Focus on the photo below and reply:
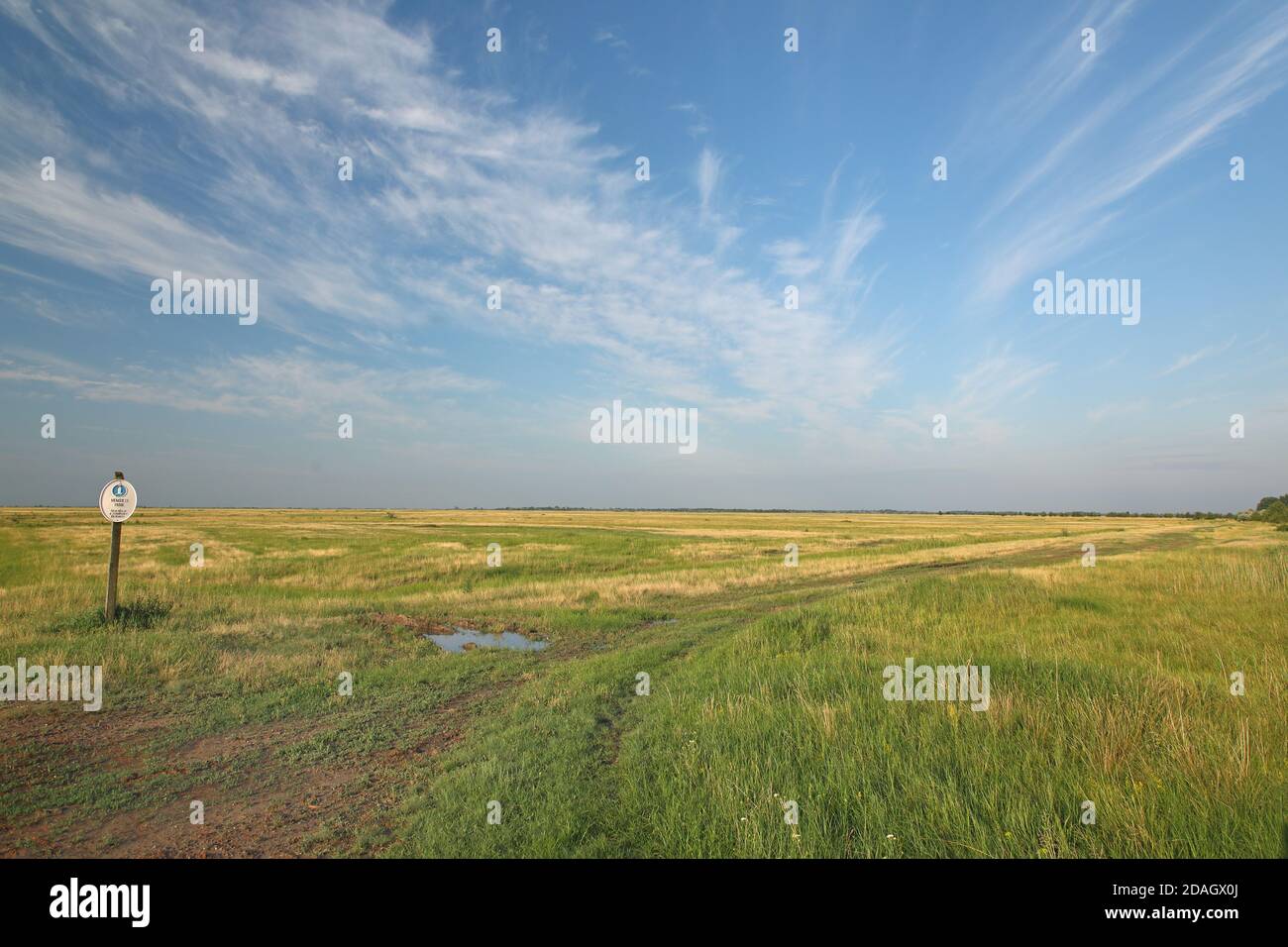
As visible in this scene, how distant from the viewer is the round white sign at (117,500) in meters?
13.5

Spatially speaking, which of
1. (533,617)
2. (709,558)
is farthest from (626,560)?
(533,617)

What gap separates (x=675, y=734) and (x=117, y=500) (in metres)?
15.0

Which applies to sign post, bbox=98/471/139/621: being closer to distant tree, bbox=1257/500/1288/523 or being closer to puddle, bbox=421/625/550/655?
puddle, bbox=421/625/550/655

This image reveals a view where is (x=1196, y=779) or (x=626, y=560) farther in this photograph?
(x=626, y=560)

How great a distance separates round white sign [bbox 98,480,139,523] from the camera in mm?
13477

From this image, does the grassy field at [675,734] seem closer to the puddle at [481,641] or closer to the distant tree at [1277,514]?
the puddle at [481,641]

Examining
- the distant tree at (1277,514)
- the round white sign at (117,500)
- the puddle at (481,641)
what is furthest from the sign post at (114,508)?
the distant tree at (1277,514)

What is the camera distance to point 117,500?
13.7m

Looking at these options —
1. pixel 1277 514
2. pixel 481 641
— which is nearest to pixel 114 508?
pixel 481 641
